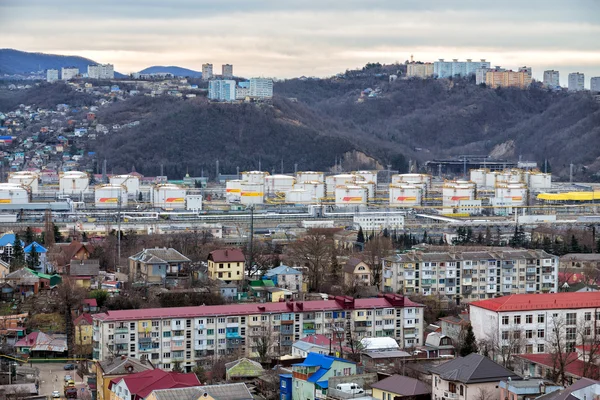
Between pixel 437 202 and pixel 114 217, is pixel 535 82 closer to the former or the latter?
pixel 437 202

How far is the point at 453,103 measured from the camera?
325 feet

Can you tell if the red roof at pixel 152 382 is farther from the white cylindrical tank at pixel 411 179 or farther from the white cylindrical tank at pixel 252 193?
the white cylindrical tank at pixel 411 179

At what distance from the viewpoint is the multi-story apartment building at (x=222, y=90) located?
249 feet

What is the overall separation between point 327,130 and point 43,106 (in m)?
19.1

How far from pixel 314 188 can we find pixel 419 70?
191ft

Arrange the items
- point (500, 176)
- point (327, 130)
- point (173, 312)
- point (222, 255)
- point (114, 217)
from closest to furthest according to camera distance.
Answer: point (173, 312) → point (222, 255) → point (114, 217) → point (500, 176) → point (327, 130)

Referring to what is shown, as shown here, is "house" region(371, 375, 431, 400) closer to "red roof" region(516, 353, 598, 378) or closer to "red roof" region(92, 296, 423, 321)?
"red roof" region(516, 353, 598, 378)

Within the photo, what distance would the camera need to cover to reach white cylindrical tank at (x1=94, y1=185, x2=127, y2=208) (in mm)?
45688

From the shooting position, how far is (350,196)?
4844 centimetres

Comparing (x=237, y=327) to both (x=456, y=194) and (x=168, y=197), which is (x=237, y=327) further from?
(x=456, y=194)

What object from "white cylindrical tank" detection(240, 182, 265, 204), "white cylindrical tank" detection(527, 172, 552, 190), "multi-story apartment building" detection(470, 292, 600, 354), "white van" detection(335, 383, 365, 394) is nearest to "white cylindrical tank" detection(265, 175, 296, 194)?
"white cylindrical tank" detection(240, 182, 265, 204)

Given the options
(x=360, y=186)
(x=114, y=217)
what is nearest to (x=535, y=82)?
(x=360, y=186)

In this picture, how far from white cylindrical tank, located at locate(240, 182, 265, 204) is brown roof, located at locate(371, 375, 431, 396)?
110ft

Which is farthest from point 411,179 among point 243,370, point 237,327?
point 243,370
